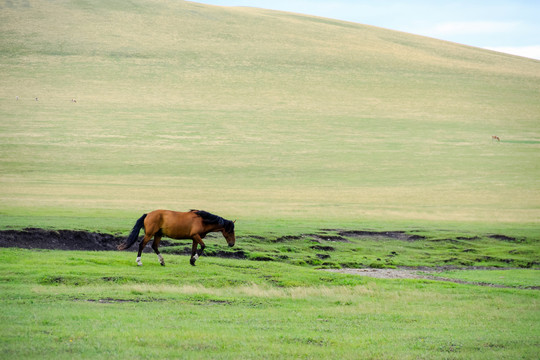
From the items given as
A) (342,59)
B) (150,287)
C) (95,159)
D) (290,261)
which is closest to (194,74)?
(342,59)

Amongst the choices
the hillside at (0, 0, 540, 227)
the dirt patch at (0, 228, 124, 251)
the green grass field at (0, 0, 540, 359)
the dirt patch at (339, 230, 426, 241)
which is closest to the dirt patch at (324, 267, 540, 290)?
the green grass field at (0, 0, 540, 359)

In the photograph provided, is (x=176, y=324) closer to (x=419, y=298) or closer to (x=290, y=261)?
(x=419, y=298)

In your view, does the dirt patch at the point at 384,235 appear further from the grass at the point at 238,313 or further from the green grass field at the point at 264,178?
the grass at the point at 238,313

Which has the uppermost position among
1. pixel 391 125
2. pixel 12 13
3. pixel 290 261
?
pixel 12 13

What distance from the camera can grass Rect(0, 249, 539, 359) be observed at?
8953 millimetres

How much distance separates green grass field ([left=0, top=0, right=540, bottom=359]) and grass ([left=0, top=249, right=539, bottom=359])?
0.06 m

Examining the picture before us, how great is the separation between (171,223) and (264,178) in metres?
28.4

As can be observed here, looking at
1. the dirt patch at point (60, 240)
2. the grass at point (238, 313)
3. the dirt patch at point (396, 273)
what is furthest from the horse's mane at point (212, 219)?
the dirt patch at point (60, 240)

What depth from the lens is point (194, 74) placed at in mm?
73188

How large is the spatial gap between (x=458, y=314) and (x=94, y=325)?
702 centimetres

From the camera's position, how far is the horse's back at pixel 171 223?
1655 cm

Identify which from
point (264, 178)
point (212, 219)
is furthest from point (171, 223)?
point (264, 178)

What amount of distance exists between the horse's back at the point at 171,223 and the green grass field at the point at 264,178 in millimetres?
947

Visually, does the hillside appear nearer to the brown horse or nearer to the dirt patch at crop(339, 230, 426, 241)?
the dirt patch at crop(339, 230, 426, 241)
